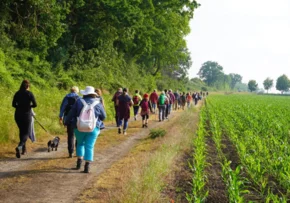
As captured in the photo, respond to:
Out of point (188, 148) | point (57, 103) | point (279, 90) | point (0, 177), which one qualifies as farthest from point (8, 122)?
point (279, 90)

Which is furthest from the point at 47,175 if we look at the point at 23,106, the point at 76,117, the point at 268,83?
the point at 268,83

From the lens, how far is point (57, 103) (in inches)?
559

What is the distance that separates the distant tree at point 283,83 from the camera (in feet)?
552

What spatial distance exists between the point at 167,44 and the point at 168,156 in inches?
1284

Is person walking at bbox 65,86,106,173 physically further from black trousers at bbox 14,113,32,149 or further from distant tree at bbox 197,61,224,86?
distant tree at bbox 197,61,224,86

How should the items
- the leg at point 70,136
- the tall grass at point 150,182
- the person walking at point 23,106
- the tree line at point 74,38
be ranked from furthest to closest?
the tree line at point 74,38
the leg at point 70,136
the person walking at point 23,106
the tall grass at point 150,182

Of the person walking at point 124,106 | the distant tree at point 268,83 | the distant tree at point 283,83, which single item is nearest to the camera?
the person walking at point 124,106

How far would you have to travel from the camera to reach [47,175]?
6793 mm

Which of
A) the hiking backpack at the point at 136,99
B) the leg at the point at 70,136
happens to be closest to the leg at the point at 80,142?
the leg at the point at 70,136

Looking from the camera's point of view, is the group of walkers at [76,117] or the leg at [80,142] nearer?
the group of walkers at [76,117]

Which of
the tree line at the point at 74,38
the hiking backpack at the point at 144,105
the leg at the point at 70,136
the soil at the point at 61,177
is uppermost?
the tree line at the point at 74,38

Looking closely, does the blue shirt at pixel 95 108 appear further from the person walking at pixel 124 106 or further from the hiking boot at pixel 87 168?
the person walking at pixel 124 106

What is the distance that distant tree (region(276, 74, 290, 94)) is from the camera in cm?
16825

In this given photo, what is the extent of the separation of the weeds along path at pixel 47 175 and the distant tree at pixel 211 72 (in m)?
172
